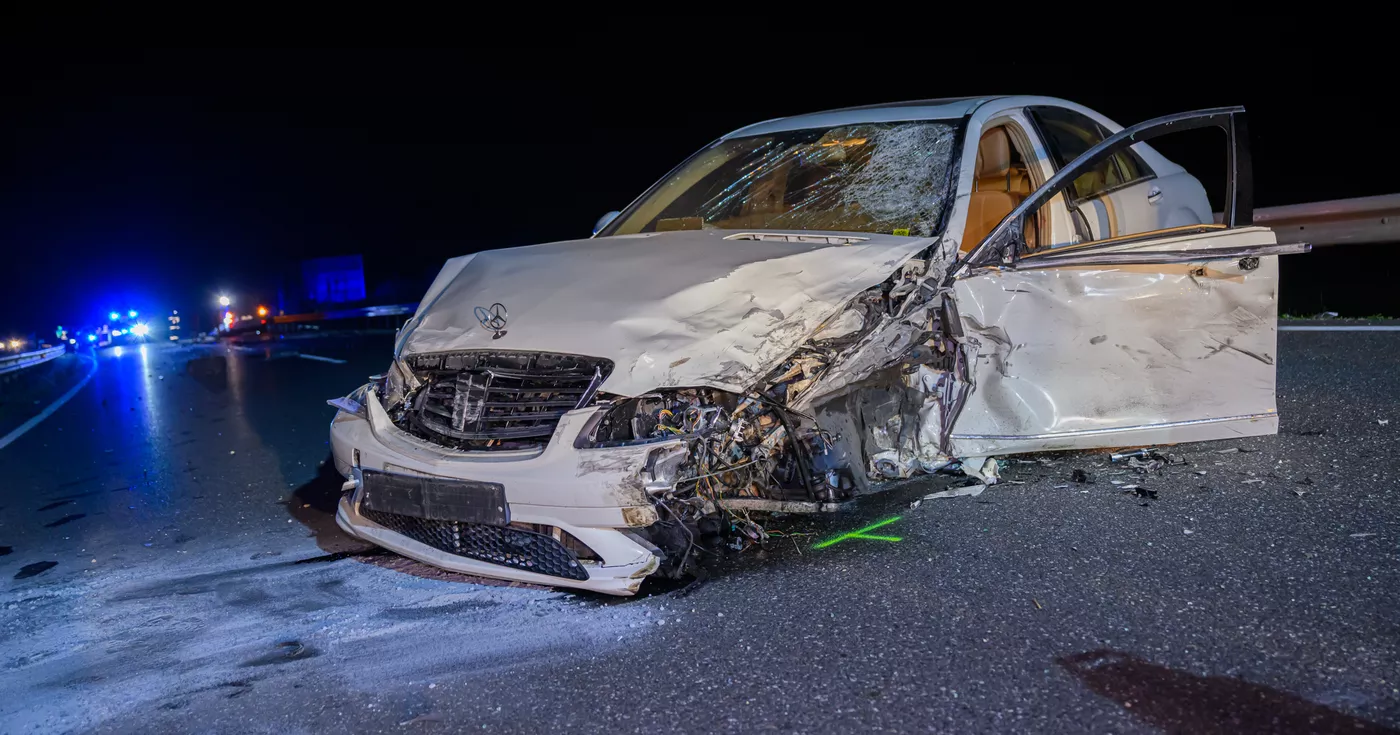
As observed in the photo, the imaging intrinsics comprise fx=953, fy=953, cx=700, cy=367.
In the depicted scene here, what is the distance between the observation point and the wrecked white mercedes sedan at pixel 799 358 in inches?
125

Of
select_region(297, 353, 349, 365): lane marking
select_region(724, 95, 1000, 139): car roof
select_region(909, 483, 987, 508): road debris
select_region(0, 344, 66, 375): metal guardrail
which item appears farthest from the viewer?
select_region(0, 344, 66, 375): metal guardrail

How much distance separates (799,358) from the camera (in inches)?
138

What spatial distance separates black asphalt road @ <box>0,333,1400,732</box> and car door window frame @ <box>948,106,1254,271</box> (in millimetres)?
1039

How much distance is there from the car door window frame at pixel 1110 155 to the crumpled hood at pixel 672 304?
0.33 meters

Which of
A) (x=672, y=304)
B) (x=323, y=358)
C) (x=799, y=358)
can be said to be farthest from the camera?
(x=323, y=358)

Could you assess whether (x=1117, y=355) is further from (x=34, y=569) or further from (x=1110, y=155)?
(x=34, y=569)

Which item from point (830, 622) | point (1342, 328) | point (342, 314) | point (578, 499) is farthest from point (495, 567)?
point (342, 314)

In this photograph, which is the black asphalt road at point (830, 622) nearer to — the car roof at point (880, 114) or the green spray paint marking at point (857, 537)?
the green spray paint marking at point (857, 537)

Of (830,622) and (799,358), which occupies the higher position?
(799,358)

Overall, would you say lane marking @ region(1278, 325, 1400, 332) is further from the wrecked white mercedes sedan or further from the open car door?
the open car door

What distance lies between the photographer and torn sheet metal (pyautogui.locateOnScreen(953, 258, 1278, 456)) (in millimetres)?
4000

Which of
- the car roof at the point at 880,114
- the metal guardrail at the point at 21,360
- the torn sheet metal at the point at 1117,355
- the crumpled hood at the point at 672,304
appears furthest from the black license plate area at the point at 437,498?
the metal guardrail at the point at 21,360

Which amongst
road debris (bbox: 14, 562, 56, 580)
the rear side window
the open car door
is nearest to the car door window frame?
the open car door

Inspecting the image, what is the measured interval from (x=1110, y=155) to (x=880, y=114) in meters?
1.25
